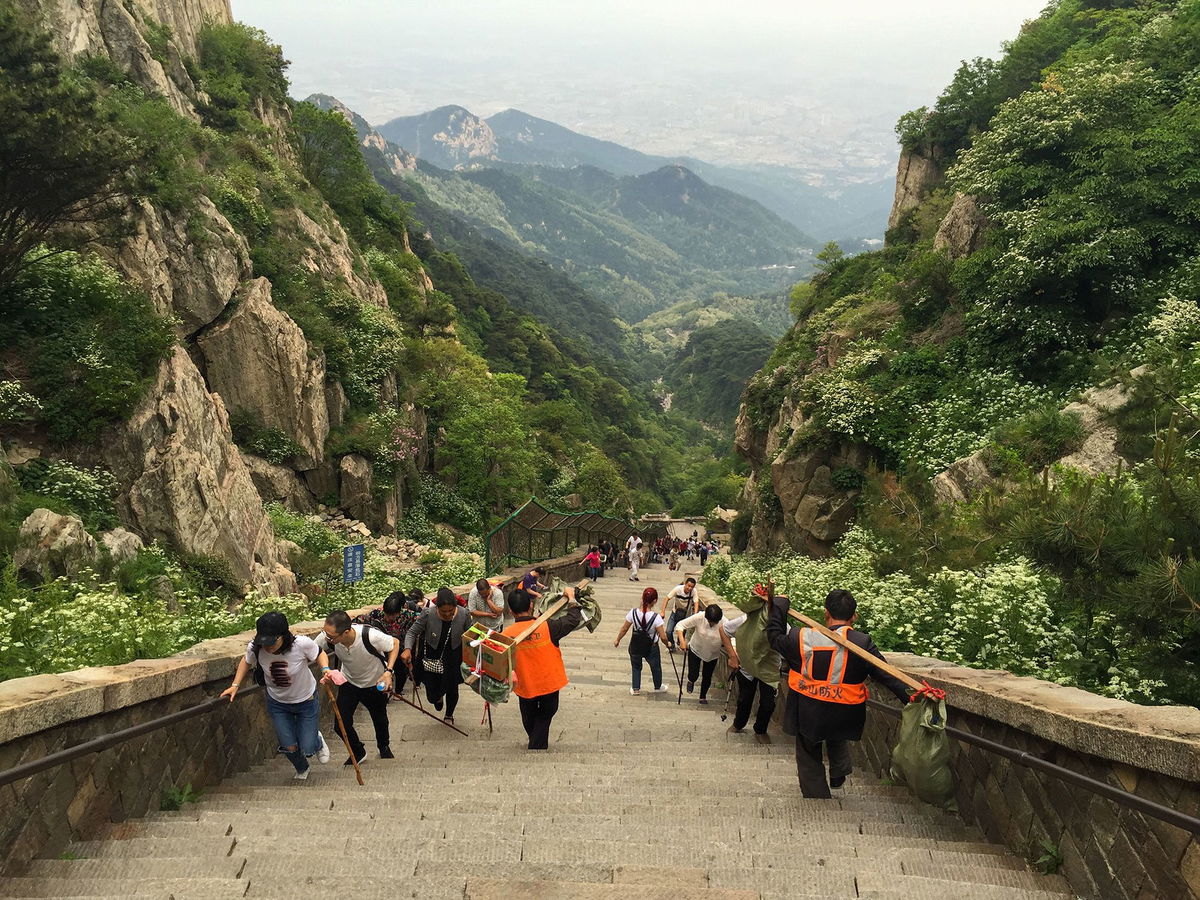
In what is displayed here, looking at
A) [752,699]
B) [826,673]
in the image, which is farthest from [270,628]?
[752,699]

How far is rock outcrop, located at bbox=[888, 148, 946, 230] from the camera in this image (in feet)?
104

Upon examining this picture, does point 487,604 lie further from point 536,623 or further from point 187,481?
point 187,481

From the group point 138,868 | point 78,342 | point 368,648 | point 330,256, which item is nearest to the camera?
point 138,868

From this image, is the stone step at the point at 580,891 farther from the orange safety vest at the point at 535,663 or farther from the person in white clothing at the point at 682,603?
the person in white clothing at the point at 682,603

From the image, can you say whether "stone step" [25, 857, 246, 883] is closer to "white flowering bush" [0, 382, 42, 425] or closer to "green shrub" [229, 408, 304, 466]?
"white flowering bush" [0, 382, 42, 425]

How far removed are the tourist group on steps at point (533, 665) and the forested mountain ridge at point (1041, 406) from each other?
156cm

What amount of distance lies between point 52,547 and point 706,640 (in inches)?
310

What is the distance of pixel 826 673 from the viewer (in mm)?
4867

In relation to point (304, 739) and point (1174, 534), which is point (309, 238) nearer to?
point (304, 739)

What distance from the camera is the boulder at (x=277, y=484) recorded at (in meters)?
20.7

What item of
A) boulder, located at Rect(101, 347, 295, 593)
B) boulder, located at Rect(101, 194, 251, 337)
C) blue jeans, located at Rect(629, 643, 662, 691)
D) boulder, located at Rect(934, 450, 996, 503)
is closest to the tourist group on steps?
blue jeans, located at Rect(629, 643, 662, 691)

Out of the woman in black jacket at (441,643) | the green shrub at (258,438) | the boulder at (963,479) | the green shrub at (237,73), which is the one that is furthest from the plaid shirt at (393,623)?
the green shrub at (237,73)

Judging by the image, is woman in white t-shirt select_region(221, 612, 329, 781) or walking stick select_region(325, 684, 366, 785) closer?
woman in white t-shirt select_region(221, 612, 329, 781)

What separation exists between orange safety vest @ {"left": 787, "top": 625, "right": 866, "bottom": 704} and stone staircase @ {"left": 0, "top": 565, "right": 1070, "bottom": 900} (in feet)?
2.28
